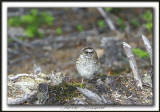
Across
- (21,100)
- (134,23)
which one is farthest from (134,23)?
(21,100)

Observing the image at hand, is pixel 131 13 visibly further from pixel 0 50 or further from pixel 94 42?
pixel 0 50

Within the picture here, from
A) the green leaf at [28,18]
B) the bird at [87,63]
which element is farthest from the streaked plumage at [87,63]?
the green leaf at [28,18]

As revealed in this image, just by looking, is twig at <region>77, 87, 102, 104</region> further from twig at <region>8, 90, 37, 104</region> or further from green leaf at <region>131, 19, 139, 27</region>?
green leaf at <region>131, 19, 139, 27</region>

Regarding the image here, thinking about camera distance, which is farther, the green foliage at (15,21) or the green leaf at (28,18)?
the green foliage at (15,21)

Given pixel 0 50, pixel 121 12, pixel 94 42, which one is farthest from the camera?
pixel 121 12

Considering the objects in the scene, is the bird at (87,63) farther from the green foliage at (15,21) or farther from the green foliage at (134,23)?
the green foliage at (134,23)

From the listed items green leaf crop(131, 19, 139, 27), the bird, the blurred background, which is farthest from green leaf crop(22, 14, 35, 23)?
the bird

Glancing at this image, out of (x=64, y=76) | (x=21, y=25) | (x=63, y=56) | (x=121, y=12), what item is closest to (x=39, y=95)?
(x=64, y=76)

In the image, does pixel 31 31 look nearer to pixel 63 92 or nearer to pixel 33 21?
pixel 33 21
